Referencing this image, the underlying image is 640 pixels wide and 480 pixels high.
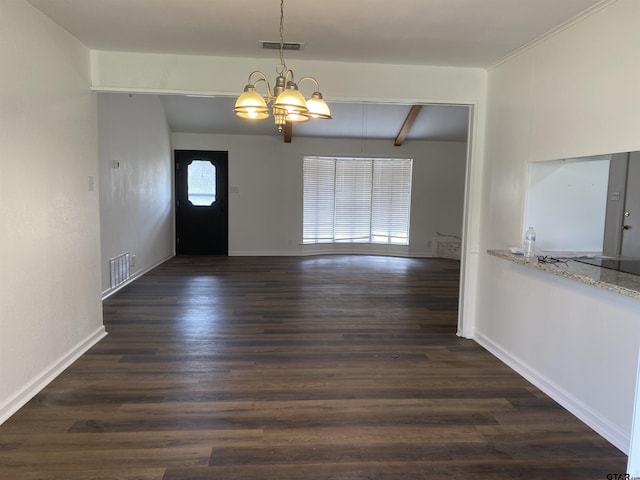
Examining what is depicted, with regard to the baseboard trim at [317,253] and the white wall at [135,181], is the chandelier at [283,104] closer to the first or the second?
the white wall at [135,181]

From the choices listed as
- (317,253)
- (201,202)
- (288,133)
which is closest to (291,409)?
(288,133)

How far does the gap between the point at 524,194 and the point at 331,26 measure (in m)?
1.87

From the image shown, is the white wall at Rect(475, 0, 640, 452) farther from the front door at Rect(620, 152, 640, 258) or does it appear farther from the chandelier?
the chandelier

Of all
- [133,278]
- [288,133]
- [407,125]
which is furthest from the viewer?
[288,133]

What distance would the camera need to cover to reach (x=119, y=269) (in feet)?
18.2

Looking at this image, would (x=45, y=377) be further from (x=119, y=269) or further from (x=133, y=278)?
(x=133, y=278)

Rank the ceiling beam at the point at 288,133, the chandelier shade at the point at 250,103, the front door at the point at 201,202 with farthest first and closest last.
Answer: the front door at the point at 201,202
the ceiling beam at the point at 288,133
the chandelier shade at the point at 250,103

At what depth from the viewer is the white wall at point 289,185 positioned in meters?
8.47

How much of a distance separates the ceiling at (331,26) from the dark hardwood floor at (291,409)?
7.53ft

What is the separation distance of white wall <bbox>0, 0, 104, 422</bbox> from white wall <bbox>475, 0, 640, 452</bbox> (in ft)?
11.2

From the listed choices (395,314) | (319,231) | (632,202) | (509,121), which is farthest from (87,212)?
(319,231)

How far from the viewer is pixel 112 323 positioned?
165 inches

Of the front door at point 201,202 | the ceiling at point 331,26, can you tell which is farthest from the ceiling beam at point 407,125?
the ceiling at point 331,26

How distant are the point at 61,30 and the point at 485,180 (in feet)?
11.7
